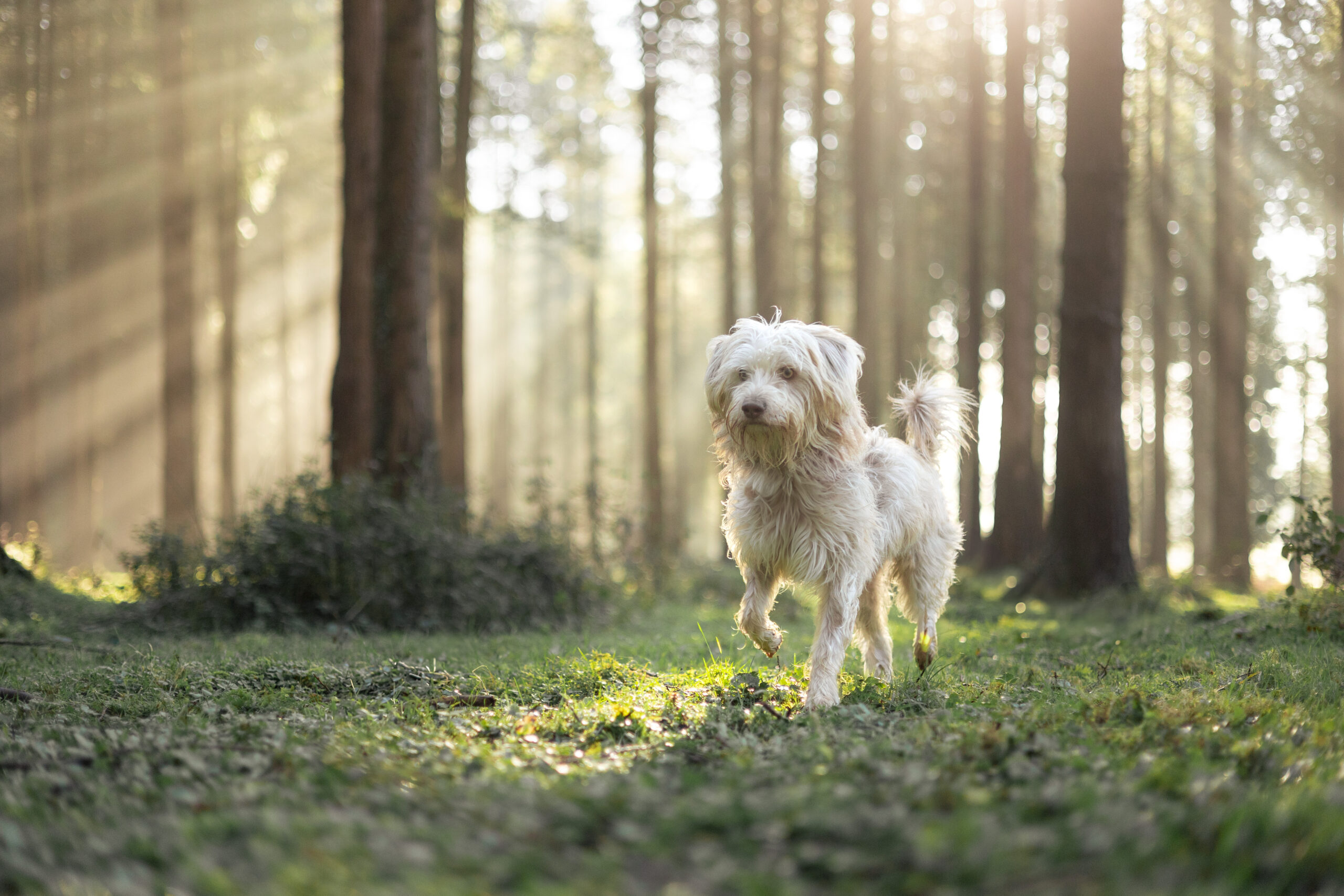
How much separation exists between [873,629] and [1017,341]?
12.0m

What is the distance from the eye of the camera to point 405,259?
10531 mm

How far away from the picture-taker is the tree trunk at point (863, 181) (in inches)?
755

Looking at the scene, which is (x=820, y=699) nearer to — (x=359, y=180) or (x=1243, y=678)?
(x=1243, y=678)

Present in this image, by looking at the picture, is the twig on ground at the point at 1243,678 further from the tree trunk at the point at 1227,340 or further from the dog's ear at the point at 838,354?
the tree trunk at the point at 1227,340

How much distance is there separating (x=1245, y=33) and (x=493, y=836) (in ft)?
61.0

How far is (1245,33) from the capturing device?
16125mm

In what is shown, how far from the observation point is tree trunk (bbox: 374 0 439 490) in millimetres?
10367

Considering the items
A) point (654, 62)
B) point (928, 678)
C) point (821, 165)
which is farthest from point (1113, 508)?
point (654, 62)

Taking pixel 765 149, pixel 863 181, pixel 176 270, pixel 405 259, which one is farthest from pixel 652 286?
pixel 405 259

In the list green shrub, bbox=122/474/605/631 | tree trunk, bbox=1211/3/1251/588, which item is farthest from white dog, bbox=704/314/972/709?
tree trunk, bbox=1211/3/1251/588

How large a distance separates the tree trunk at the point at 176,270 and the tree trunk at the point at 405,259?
841 cm

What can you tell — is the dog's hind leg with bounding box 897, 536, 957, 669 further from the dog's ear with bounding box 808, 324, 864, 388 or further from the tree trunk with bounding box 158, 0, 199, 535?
the tree trunk with bounding box 158, 0, 199, 535

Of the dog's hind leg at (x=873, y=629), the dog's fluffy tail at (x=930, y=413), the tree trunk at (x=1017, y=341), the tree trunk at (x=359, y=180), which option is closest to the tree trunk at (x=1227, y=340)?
the tree trunk at (x=1017, y=341)

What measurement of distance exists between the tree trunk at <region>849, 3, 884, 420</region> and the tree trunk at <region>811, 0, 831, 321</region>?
0.74m
